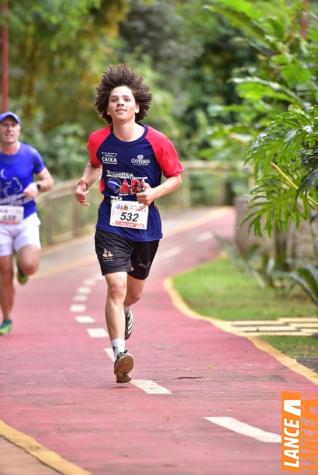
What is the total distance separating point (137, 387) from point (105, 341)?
3.49 meters

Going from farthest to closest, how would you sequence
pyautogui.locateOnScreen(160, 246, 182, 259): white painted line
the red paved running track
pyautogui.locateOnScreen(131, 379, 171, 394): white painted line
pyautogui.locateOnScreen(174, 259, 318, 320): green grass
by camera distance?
pyautogui.locateOnScreen(160, 246, 182, 259): white painted line, pyautogui.locateOnScreen(174, 259, 318, 320): green grass, pyautogui.locateOnScreen(131, 379, 171, 394): white painted line, the red paved running track

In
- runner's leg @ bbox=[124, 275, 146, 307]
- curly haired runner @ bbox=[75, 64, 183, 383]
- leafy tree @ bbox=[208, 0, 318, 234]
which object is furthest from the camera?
leafy tree @ bbox=[208, 0, 318, 234]

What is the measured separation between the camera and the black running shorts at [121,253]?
1028 centimetres

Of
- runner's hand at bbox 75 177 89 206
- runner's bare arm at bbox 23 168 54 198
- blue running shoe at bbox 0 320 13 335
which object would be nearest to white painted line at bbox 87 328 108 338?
blue running shoe at bbox 0 320 13 335

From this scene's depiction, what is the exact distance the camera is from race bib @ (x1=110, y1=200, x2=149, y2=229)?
10.3 meters

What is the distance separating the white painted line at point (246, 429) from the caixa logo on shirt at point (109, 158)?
279 cm

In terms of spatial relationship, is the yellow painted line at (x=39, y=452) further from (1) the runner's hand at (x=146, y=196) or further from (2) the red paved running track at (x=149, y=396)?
(1) the runner's hand at (x=146, y=196)

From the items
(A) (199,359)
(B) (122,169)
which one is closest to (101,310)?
(A) (199,359)

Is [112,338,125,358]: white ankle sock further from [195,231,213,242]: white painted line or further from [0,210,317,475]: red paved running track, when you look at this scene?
[195,231,213,242]: white painted line

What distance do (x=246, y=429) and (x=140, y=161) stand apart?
123 inches

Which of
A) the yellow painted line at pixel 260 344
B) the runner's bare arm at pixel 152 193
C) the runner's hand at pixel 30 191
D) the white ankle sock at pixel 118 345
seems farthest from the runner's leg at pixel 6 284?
the white ankle sock at pixel 118 345

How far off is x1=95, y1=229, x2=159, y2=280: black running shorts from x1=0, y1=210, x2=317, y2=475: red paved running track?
2.59 feet

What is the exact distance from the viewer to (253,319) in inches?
612

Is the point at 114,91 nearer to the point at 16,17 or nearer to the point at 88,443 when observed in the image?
the point at 88,443
